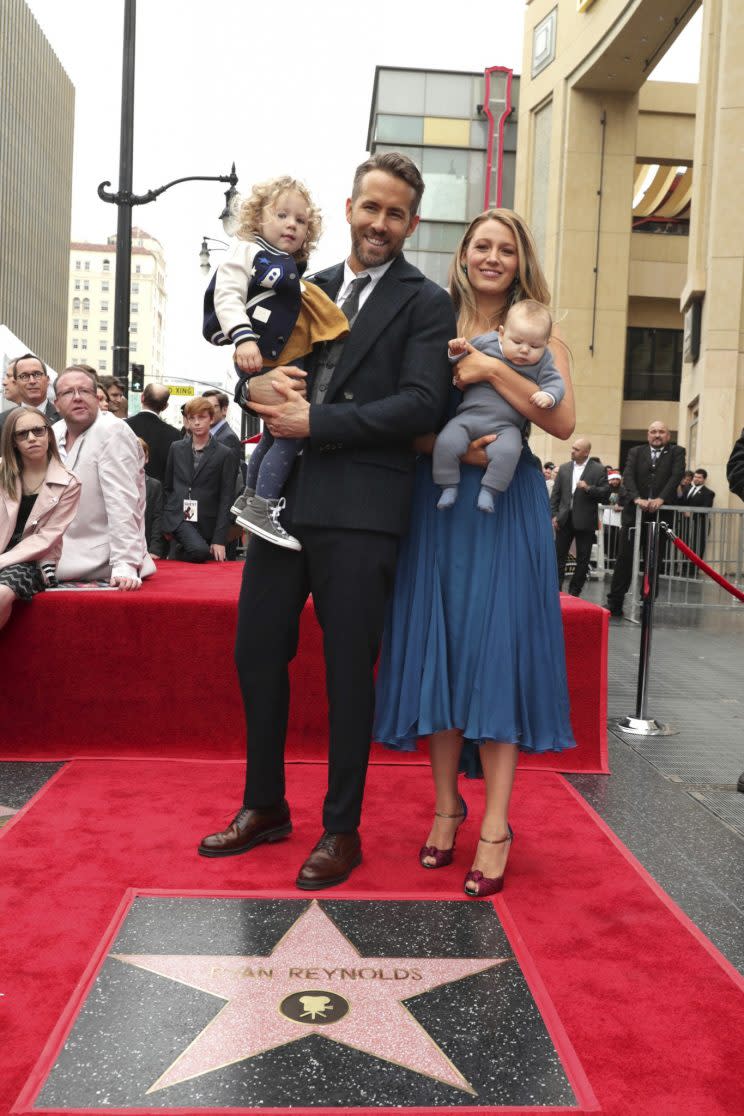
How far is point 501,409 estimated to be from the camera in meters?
3.35

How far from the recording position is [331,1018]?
2.50 metres

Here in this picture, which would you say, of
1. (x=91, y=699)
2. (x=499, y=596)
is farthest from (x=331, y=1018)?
(x=91, y=699)

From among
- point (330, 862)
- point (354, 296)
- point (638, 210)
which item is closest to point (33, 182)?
point (638, 210)

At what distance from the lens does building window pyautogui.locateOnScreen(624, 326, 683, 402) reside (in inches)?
1367

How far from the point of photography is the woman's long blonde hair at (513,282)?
3395mm

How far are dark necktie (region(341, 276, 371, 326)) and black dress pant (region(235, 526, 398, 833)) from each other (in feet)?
2.37

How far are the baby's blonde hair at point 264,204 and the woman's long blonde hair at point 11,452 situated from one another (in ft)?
7.05

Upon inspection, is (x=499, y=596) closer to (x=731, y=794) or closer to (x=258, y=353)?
(x=258, y=353)

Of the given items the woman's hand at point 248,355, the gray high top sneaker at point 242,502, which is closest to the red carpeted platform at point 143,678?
the gray high top sneaker at point 242,502

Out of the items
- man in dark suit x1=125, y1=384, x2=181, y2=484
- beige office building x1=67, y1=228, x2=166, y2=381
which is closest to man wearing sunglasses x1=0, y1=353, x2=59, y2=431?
man in dark suit x1=125, y1=384, x2=181, y2=484

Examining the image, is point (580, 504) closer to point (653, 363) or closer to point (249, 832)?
point (249, 832)

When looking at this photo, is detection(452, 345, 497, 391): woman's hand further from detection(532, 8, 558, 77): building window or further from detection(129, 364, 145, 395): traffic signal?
detection(532, 8, 558, 77): building window

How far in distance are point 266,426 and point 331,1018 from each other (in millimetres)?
1830

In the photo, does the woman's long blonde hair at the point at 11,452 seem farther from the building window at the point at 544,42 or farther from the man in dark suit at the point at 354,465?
the building window at the point at 544,42
